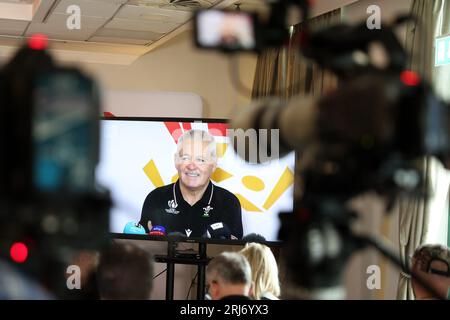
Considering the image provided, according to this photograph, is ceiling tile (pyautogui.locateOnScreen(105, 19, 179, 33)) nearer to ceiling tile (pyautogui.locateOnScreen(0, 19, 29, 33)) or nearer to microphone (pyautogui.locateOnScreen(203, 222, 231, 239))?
ceiling tile (pyautogui.locateOnScreen(0, 19, 29, 33))

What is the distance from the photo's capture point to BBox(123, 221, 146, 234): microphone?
6070mm

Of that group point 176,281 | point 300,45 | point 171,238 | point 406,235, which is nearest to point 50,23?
point 171,238

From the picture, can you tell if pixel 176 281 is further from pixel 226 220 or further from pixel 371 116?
pixel 371 116

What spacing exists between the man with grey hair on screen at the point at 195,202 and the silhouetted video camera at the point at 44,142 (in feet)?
16.6

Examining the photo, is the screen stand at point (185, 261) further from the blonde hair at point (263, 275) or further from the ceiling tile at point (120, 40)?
the ceiling tile at point (120, 40)

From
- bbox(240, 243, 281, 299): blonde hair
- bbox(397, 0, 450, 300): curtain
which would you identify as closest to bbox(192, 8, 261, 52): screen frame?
bbox(240, 243, 281, 299): blonde hair

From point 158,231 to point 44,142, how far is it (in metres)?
5.16

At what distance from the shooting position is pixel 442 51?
15.7ft

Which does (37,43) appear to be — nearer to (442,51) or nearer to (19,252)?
(19,252)

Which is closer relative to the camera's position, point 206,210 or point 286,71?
point 206,210

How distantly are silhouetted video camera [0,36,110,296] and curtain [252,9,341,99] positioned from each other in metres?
4.98

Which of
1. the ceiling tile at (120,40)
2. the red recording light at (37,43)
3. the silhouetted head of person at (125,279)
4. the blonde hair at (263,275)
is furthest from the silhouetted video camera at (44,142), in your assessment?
the ceiling tile at (120,40)

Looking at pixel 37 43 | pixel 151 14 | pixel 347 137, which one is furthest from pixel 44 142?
pixel 151 14

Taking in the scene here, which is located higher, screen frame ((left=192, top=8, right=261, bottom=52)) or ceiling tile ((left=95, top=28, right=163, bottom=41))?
ceiling tile ((left=95, top=28, right=163, bottom=41))
